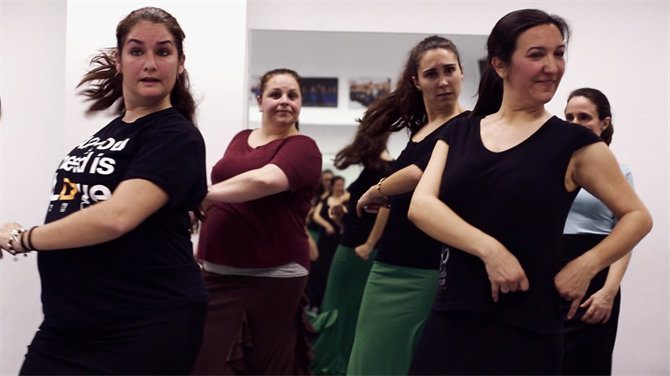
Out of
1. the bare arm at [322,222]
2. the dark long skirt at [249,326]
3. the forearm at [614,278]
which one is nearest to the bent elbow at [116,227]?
the dark long skirt at [249,326]

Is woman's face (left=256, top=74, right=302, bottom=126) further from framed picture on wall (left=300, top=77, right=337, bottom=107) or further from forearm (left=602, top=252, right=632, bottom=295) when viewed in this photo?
forearm (left=602, top=252, right=632, bottom=295)

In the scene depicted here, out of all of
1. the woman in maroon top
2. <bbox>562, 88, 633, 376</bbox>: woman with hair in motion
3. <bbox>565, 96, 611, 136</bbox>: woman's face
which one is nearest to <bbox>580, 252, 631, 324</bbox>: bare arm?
<bbox>562, 88, 633, 376</bbox>: woman with hair in motion

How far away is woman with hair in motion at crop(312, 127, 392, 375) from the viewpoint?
15.1 feet

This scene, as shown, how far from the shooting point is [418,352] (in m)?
1.93

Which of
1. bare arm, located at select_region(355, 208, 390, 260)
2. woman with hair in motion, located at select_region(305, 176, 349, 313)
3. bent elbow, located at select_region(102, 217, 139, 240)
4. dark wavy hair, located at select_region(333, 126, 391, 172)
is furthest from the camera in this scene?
woman with hair in motion, located at select_region(305, 176, 349, 313)

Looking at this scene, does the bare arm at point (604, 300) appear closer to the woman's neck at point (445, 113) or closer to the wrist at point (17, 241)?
the woman's neck at point (445, 113)

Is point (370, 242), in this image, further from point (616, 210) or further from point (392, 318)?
point (616, 210)

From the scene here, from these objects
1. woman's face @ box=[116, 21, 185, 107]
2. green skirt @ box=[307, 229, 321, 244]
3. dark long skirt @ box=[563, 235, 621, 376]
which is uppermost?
woman's face @ box=[116, 21, 185, 107]

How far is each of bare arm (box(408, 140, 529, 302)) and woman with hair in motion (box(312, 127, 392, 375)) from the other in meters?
2.56

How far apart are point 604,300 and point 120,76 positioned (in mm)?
2005

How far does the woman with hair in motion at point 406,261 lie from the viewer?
2.76 meters

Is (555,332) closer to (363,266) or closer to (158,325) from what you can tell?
(158,325)

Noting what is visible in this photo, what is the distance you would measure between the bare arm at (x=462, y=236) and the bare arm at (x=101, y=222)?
69 centimetres

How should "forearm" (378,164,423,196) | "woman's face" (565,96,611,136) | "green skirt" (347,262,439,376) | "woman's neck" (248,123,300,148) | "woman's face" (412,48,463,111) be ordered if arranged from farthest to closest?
"woman's neck" (248,123,300,148)
"woman's face" (565,96,611,136)
"woman's face" (412,48,463,111)
"green skirt" (347,262,439,376)
"forearm" (378,164,423,196)
